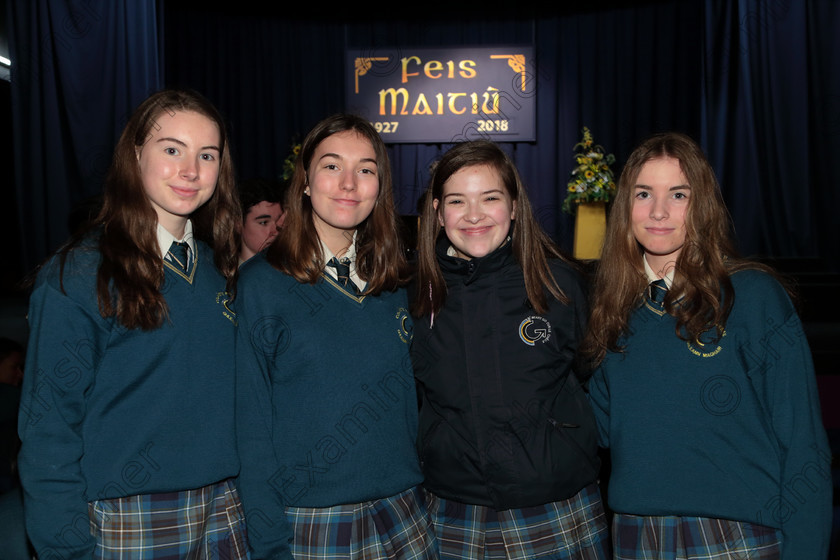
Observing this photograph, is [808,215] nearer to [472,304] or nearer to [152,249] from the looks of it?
[472,304]

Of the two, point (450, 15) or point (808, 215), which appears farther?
point (450, 15)

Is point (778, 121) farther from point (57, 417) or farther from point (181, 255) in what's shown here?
point (57, 417)

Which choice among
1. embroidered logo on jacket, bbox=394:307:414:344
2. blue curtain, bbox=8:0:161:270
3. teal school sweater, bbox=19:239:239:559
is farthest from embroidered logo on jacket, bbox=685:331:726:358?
blue curtain, bbox=8:0:161:270

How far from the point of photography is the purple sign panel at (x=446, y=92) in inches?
322

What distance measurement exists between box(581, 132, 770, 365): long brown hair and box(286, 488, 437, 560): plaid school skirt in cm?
64

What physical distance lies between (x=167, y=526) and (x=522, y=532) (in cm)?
84

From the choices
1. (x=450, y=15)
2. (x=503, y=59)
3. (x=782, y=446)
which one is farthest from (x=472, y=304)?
(x=450, y=15)

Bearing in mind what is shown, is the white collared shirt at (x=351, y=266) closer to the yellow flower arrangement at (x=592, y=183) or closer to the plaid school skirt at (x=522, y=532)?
the plaid school skirt at (x=522, y=532)

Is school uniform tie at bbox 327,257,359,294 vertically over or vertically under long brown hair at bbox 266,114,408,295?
under

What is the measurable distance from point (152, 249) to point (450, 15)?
7.71 metres

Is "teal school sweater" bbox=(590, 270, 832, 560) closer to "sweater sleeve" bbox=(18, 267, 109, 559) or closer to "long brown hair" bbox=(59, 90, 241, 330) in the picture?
"long brown hair" bbox=(59, 90, 241, 330)

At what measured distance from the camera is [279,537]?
62.9 inches

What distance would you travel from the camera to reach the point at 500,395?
5.83ft

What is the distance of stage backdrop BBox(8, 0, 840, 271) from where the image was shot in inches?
214
